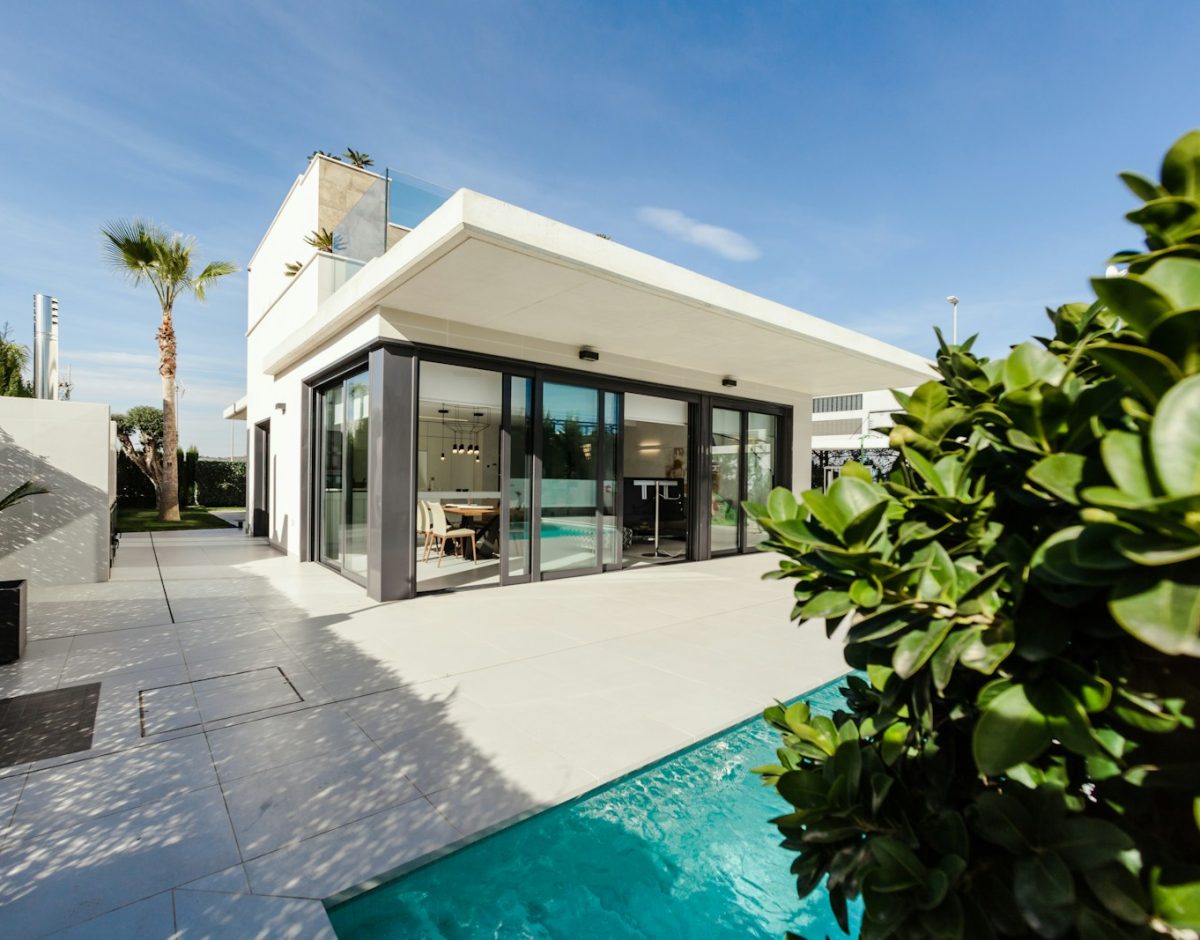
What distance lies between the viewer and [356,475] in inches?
299

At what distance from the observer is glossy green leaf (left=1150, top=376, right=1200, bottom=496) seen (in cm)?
45

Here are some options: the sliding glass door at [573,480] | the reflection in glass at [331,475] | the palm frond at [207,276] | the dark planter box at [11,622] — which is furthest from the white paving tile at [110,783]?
the palm frond at [207,276]

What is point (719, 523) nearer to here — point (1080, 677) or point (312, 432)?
point (312, 432)

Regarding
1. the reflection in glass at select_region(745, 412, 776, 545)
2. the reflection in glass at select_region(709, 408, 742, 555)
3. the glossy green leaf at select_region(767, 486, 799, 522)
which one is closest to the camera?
the glossy green leaf at select_region(767, 486, 799, 522)

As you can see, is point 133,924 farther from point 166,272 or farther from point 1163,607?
point 166,272

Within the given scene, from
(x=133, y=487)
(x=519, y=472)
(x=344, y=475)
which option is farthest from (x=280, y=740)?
(x=133, y=487)

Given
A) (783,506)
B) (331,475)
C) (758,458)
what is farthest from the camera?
(758,458)

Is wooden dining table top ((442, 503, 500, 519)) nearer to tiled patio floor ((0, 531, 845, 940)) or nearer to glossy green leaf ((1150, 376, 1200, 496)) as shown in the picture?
tiled patio floor ((0, 531, 845, 940))

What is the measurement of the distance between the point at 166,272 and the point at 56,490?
9243 millimetres

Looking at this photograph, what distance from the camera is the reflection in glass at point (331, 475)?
824 cm

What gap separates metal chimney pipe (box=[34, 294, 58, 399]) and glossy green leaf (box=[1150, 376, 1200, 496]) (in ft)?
41.1

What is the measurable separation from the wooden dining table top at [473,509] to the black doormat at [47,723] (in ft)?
18.3

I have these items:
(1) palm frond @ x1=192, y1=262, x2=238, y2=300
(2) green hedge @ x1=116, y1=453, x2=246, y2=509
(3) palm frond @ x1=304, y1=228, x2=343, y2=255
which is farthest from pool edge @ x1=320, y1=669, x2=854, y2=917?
(2) green hedge @ x1=116, y1=453, x2=246, y2=509

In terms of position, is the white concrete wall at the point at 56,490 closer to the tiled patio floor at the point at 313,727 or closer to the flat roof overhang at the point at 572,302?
the tiled patio floor at the point at 313,727
